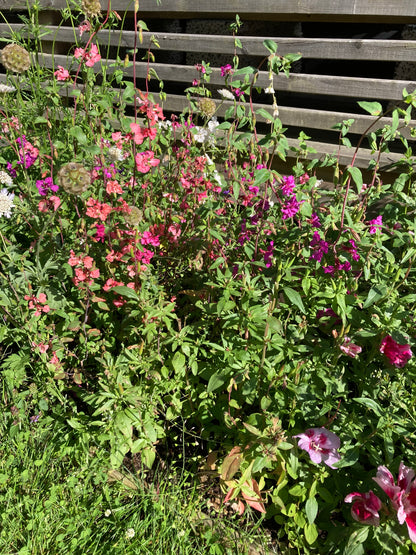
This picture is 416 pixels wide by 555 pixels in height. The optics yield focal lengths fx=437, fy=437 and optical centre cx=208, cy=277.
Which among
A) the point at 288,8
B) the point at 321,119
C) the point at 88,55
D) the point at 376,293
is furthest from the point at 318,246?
the point at 288,8

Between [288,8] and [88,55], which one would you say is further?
[288,8]

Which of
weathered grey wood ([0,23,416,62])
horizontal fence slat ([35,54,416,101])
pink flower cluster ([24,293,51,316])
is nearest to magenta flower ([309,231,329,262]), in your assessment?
pink flower cluster ([24,293,51,316])

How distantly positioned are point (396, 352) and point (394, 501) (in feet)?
1.48

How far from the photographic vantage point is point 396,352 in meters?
1.44

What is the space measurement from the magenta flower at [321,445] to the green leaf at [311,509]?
16 centimetres

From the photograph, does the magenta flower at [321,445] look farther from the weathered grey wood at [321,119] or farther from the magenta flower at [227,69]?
the weathered grey wood at [321,119]

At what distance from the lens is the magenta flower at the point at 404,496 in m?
1.18

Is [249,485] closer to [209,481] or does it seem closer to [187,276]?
[209,481]

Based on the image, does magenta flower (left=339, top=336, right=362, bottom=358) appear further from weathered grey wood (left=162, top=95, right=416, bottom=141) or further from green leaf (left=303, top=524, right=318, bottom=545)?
weathered grey wood (left=162, top=95, right=416, bottom=141)

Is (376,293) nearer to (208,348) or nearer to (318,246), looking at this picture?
(318,246)

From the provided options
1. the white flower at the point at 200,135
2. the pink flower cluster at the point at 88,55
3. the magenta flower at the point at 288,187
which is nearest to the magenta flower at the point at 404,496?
the magenta flower at the point at 288,187

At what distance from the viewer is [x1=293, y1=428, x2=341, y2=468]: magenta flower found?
1396 millimetres

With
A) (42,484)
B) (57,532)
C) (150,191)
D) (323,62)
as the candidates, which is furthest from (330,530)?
(323,62)

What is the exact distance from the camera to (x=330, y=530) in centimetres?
153
